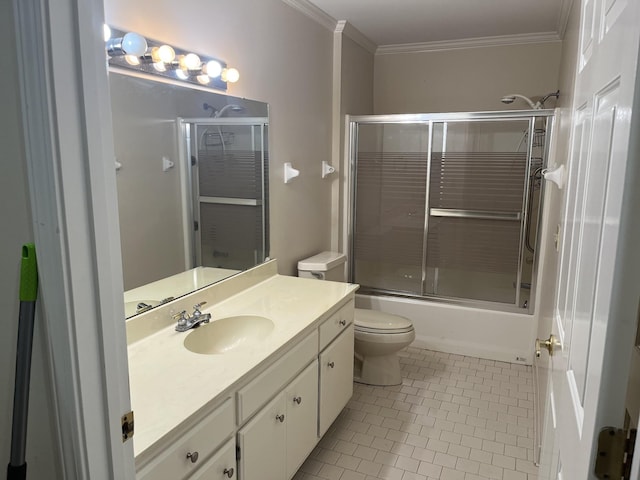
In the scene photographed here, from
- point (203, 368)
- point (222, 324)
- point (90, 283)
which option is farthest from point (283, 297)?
point (90, 283)

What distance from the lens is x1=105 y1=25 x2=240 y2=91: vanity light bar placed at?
66.4 inches

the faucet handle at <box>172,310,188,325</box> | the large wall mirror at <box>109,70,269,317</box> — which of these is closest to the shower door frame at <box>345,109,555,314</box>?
the large wall mirror at <box>109,70,269,317</box>

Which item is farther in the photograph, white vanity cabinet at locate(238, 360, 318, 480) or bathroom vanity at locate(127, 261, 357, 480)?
white vanity cabinet at locate(238, 360, 318, 480)

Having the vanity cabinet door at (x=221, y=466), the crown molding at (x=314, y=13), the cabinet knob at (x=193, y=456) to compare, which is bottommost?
the vanity cabinet door at (x=221, y=466)

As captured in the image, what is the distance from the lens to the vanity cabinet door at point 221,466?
1416mm

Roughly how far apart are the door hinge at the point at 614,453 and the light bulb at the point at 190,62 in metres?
1.93

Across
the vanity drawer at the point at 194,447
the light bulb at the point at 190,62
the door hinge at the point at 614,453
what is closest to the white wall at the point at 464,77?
the light bulb at the point at 190,62

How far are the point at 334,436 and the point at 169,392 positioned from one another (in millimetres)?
1396

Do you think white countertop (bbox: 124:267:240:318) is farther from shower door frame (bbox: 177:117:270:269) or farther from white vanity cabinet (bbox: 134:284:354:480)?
white vanity cabinet (bbox: 134:284:354:480)

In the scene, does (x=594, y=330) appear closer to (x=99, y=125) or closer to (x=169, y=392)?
(x=99, y=125)

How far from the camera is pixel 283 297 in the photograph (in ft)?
7.90

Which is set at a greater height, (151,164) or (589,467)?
(151,164)

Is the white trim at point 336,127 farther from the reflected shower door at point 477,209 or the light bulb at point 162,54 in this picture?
the light bulb at point 162,54

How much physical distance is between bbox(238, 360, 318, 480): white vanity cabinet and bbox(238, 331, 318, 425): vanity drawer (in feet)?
0.13
